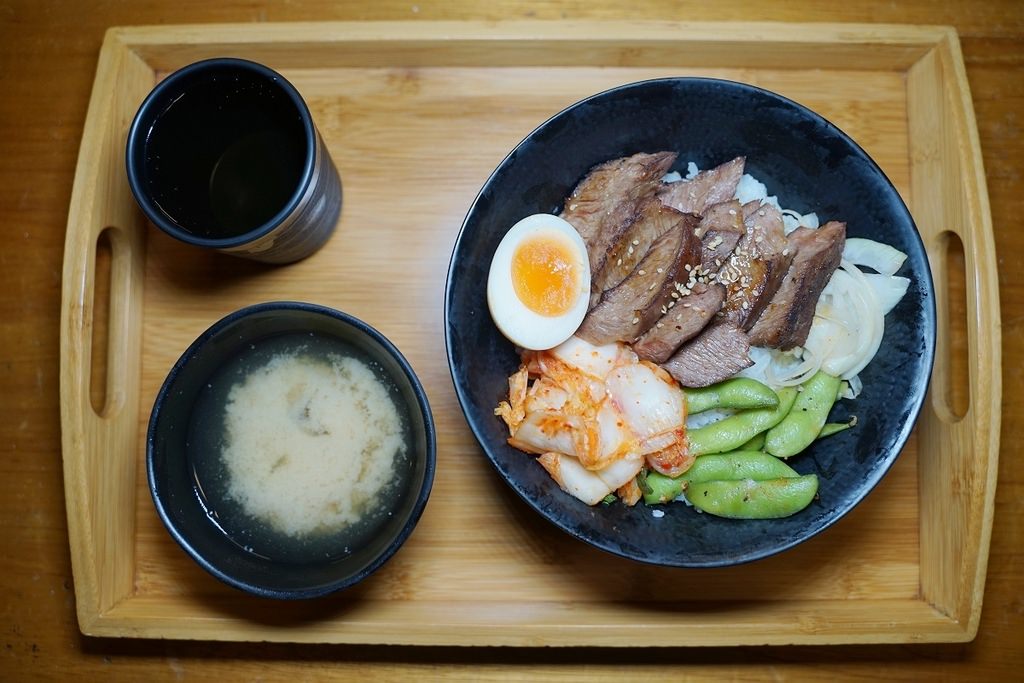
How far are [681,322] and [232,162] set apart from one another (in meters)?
1.11

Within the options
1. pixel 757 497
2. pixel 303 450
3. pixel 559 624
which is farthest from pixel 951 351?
pixel 303 450

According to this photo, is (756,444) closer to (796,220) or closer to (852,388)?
(852,388)

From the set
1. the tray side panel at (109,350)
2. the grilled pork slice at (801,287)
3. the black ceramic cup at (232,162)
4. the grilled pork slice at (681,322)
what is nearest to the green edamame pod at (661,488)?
the grilled pork slice at (681,322)

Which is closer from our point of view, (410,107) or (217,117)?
(217,117)

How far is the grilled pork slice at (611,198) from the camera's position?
5.87 ft

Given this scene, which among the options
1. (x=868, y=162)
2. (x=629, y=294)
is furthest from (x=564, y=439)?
(x=868, y=162)

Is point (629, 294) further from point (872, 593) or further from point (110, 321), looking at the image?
point (110, 321)

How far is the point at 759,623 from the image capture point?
183 centimetres

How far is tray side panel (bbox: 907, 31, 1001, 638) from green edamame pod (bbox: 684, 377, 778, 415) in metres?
0.47

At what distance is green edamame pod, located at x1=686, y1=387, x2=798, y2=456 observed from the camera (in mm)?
1756

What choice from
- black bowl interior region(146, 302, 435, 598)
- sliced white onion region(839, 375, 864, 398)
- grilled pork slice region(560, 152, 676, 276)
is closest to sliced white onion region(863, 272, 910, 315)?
sliced white onion region(839, 375, 864, 398)

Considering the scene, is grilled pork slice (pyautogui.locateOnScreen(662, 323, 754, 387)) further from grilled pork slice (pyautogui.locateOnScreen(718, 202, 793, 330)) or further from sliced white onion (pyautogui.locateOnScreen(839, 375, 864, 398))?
sliced white onion (pyautogui.locateOnScreen(839, 375, 864, 398))

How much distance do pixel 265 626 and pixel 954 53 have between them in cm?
220

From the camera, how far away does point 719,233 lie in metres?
1.77
